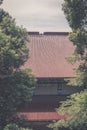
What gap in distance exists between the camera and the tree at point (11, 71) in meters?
16.1

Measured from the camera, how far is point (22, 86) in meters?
16.5

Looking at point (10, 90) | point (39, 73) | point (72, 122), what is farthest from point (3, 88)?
point (39, 73)

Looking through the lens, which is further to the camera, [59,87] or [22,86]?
[59,87]

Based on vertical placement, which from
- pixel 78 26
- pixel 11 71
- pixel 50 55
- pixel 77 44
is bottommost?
pixel 50 55

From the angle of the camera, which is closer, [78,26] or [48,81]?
[78,26]

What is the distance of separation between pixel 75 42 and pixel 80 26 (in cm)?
85

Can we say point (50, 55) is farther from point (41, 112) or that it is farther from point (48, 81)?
point (41, 112)

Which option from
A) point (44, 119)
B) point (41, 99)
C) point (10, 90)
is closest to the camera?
point (10, 90)

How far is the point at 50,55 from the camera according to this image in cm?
2672

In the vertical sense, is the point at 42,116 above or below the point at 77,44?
below

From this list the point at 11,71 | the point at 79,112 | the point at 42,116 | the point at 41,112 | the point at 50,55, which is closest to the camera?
the point at 79,112

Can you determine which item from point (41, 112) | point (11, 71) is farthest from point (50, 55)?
point (11, 71)

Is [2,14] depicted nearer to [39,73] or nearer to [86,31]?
[86,31]

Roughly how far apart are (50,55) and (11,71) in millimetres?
10099
